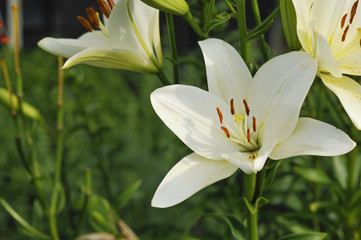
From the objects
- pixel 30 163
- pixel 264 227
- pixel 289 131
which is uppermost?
pixel 289 131

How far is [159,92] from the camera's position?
504 mm

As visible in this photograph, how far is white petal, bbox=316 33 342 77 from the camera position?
45cm

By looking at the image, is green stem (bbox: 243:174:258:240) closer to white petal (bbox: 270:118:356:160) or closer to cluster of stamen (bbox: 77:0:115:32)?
white petal (bbox: 270:118:356:160)

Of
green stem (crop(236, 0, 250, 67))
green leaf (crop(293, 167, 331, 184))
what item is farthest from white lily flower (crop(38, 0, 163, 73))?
green leaf (crop(293, 167, 331, 184))

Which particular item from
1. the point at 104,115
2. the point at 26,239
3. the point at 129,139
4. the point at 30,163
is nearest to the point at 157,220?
the point at 129,139

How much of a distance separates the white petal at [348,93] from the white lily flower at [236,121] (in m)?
0.03

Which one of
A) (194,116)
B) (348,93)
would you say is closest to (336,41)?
(348,93)

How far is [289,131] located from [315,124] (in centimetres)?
3

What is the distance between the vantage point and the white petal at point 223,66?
20.5 inches

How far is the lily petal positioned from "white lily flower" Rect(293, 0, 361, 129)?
20cm

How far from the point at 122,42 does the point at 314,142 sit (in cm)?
25

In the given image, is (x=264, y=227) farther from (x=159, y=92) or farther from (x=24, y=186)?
(x=24, y=186)

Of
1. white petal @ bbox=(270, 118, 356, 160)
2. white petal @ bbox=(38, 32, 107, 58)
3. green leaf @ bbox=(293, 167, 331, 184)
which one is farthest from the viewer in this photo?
green leaf @ bbox=(293, 167, 331, 184)

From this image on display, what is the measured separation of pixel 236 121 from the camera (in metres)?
0.52
